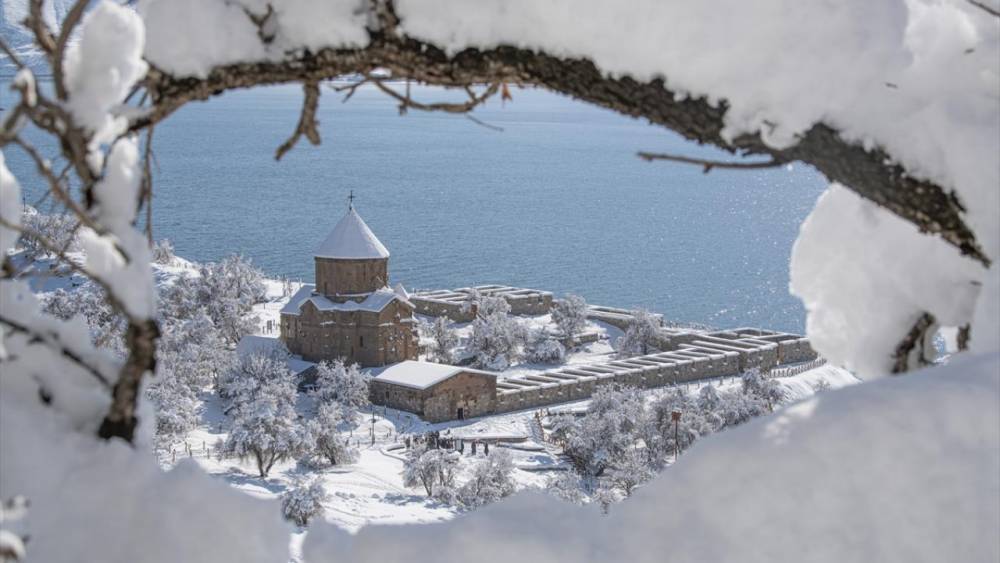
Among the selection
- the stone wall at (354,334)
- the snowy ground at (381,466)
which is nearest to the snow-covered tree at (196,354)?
the snowy ground at (381,466)

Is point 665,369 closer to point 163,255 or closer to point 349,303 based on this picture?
point 349,303

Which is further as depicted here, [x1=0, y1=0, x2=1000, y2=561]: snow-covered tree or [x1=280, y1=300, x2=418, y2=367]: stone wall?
[x1=280, y1=300, x2=418, y2=367]: stone wall

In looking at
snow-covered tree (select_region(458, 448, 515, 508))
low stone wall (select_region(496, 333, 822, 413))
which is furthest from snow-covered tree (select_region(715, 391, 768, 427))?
snow-covered tree (select_region(458, 448, 515, 508))

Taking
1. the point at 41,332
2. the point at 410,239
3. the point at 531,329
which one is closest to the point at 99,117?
the point at 41,332

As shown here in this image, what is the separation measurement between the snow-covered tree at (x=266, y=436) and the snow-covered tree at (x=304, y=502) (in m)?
2.10

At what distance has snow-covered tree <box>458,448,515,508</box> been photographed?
13.7 meters

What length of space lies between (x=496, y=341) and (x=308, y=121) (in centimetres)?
2180

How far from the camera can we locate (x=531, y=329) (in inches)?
984

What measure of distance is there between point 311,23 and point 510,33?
0.26m

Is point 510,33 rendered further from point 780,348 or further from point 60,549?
point 780,348

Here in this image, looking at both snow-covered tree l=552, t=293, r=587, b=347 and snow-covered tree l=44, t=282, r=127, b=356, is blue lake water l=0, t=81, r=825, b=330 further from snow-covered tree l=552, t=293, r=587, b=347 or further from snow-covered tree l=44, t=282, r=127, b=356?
snow-covered tree l=44, t=282, r=127, b=356

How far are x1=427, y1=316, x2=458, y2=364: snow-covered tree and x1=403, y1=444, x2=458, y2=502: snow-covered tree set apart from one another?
8942mm

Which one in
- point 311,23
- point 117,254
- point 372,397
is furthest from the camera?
point 372,397

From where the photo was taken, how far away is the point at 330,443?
15.0 m
